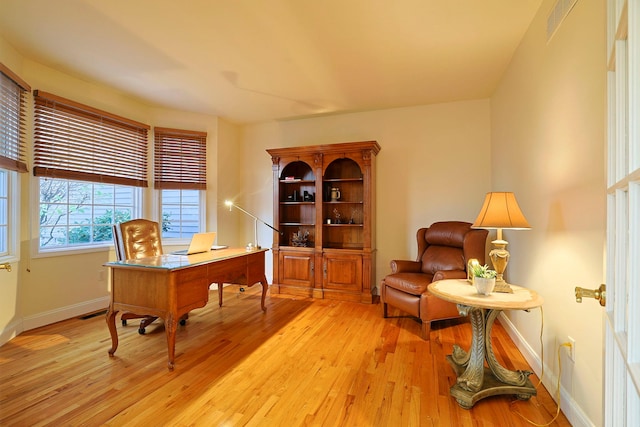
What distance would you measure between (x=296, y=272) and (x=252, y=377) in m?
2.20

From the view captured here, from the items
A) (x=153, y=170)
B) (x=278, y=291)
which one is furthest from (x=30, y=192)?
(x=278, y=291)

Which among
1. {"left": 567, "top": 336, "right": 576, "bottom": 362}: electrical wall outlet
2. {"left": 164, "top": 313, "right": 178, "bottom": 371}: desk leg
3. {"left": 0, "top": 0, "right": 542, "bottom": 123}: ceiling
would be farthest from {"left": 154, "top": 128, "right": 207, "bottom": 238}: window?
{"left": 567, "top": 336, "right": 576, "bottom": 362}: electrical wall outlet

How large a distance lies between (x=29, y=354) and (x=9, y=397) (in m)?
0.71

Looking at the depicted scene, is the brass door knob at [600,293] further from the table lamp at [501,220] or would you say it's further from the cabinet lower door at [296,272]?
the cabinet lower door at [296,272]

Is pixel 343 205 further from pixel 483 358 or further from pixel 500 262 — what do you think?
pixel 483 358

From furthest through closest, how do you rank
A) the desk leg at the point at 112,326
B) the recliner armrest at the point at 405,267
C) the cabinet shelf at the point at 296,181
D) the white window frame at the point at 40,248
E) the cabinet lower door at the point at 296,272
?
the cabinet shelf at the point at 296,181, the cabinet lower door at the point at 296,272, the recliner armrest at the point at 405,267, the white window frame at the point at 40,248, the desk leg at the point at 112,326

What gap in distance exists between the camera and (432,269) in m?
3.44

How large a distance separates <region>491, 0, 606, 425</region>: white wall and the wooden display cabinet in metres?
1.75

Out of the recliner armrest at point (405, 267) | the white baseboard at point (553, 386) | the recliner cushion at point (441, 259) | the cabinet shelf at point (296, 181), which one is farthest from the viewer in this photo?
the cabinet shelf at point (296, 181)

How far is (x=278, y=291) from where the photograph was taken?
438 centimetres

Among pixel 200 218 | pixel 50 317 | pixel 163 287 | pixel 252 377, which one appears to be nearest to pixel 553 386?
pixel 252 377

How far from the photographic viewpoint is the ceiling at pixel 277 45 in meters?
2.23

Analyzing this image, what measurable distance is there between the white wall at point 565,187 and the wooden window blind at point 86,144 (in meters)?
4.53

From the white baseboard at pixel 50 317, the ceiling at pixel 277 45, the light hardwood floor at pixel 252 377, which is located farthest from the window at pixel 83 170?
the light hardwood floor at pixel 252 377
